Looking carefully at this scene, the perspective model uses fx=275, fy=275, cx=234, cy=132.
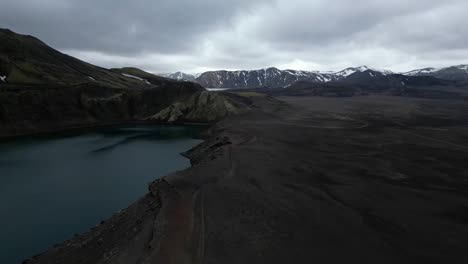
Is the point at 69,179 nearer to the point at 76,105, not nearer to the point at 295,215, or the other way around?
the point at 295,215

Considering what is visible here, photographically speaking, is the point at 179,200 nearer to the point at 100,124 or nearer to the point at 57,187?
the point at 57,187

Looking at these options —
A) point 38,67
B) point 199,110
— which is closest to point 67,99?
point 38,67

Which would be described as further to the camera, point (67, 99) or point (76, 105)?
point (76, 105)

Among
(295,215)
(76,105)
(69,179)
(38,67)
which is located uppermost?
(38,67)

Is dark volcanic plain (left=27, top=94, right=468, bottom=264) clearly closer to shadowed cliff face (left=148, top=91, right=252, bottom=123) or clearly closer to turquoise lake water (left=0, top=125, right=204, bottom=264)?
turquoise lake water (left=0, top=125, right=204, bottom=264)

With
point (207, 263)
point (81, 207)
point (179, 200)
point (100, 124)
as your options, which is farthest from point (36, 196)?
point (100, 124)

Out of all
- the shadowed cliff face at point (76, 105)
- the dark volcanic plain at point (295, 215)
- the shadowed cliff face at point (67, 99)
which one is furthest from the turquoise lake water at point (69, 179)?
the shadowed cliff face at point (67, 99)

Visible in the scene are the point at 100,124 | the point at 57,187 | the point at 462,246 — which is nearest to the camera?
the point at 462,246

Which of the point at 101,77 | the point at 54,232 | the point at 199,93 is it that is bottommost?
the point at 54,232
